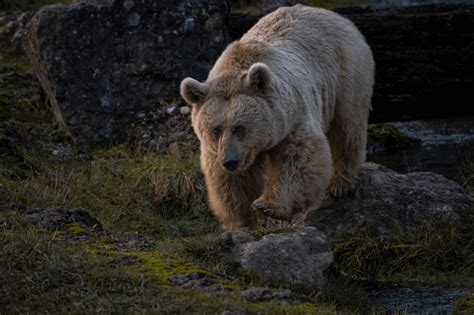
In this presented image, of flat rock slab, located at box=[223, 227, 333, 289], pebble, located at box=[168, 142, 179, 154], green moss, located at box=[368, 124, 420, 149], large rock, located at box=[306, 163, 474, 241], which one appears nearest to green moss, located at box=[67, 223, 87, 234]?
flat rock slab, located at box=[223, 227, 333, 289]

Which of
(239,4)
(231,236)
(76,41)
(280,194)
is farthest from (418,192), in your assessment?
(239,4)

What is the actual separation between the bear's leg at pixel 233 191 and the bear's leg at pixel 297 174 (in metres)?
0.22

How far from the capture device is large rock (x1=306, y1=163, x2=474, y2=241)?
9047 mm

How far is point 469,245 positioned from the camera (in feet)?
28.5

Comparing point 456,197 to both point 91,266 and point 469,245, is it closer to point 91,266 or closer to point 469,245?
point 469,245

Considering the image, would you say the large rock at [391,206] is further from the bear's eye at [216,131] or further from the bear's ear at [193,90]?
the bear's ear at [193,90]

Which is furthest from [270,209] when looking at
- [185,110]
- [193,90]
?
[185,110]

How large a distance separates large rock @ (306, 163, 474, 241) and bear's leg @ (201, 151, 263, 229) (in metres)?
0.88

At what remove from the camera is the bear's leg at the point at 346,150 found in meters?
9.36

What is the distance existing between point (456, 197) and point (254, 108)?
2.50m

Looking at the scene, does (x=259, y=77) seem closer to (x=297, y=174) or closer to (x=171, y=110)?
(x=297, y=174)

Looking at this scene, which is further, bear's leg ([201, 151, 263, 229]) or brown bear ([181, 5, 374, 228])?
bear's leg ([201, 151, 263, 229])

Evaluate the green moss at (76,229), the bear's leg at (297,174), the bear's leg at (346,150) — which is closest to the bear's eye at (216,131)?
the bear's leg at (297,174)

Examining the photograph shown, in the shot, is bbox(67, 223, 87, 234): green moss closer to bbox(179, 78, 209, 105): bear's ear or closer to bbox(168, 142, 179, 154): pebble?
bbox(179, 78, 209, 105): bear's ear
